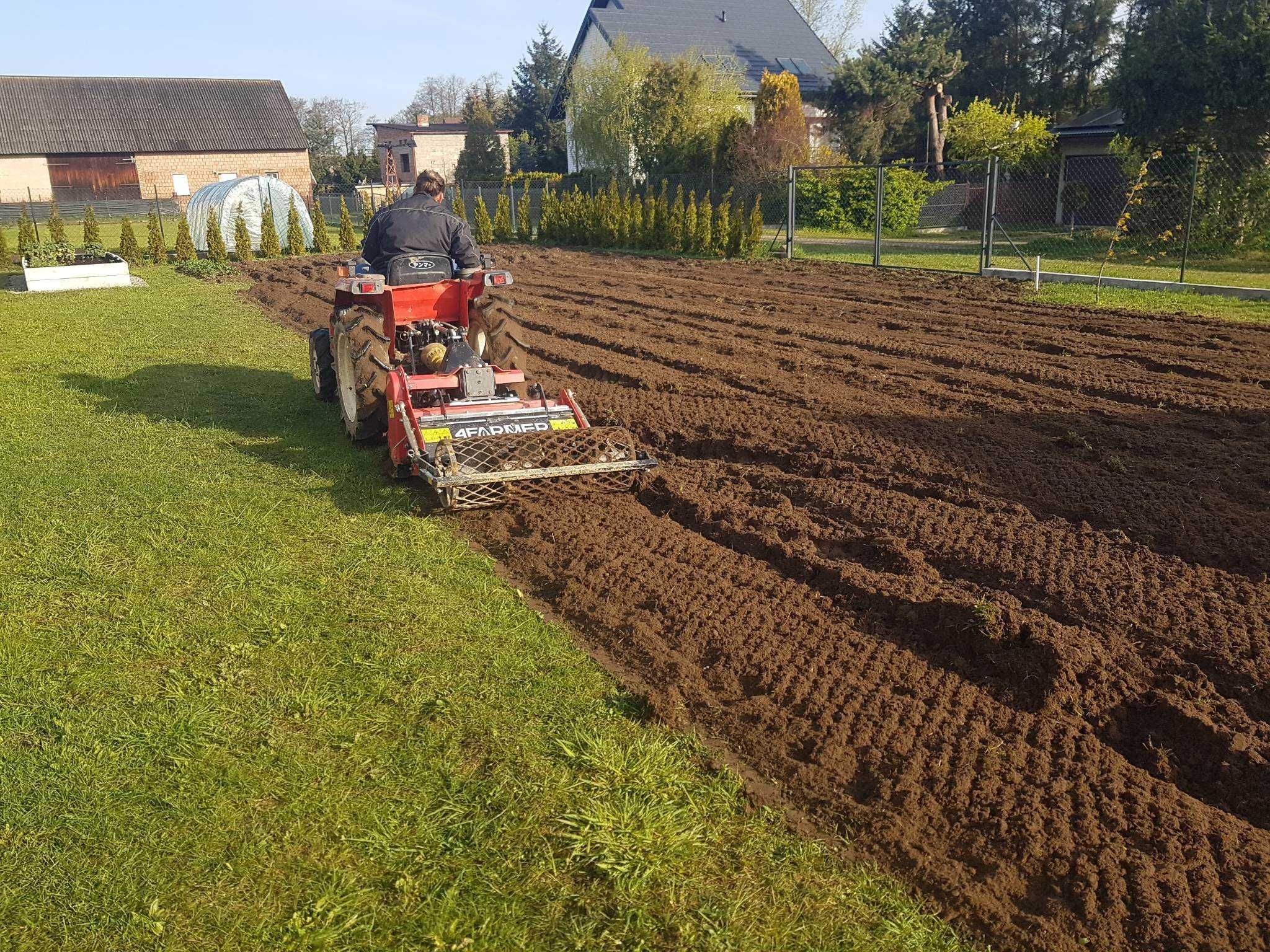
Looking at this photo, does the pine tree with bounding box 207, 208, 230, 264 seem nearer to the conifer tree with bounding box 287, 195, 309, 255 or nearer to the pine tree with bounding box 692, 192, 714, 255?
the conifer tree with bounding box 287, 195, 309, 255

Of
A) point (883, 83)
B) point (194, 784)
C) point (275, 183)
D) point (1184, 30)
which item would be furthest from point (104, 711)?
point (883, 83)

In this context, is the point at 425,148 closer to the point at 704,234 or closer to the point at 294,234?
the point at 294,234

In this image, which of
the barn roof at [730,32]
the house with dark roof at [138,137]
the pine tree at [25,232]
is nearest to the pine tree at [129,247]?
the pine tree at [25,232]

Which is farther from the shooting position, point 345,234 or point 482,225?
point 482,225

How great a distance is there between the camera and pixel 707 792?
129 inches

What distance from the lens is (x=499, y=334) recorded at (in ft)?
22.3

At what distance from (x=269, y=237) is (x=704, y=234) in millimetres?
10020

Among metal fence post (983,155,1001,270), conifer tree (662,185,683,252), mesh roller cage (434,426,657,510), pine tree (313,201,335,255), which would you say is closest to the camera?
mesh roller cage (434,426,657,510)

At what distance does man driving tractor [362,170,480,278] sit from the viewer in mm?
6789

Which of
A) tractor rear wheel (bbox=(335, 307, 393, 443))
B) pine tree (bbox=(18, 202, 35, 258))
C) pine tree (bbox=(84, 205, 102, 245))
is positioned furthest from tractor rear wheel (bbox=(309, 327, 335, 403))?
pine tree (bbox=(84, 205, 102, 245))

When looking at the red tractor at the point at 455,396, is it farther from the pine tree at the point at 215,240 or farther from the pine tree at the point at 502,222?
the pine tree at the point at 502,222

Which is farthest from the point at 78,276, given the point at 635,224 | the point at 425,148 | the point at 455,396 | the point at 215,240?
the point at 425,148

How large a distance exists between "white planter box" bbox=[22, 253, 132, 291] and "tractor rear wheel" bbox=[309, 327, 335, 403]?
1178 cm

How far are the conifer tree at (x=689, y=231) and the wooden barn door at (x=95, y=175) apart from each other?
35779 mm
